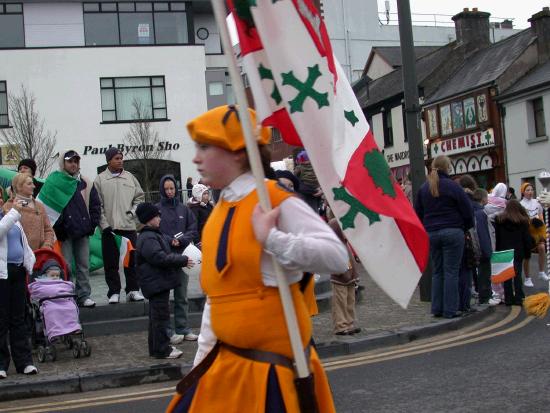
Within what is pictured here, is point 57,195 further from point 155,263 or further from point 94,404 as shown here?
point 94,404

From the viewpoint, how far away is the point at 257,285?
3.11m

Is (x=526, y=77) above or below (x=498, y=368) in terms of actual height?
above

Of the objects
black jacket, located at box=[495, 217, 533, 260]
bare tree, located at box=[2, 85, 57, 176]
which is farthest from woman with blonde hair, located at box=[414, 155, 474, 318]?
bare tree, located at box=[2, 85, 57, 176]

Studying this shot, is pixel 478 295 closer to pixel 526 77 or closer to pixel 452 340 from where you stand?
pixel 452 340

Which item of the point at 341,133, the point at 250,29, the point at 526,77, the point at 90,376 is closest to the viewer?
the point at 250,29

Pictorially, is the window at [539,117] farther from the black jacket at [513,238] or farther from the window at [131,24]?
the black jacket at [513,238]

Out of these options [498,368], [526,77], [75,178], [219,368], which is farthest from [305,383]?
[526,77]

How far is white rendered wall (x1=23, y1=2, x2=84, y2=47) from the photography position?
36.0 m

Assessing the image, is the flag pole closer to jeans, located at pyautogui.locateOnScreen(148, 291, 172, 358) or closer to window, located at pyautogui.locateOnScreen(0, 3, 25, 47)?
jeans, located at pyautogui.locateOnScreen(148, 291, 172, 358)

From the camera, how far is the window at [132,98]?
3644 centimetres

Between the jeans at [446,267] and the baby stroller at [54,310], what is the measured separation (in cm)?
444

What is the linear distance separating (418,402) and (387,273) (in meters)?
2.91

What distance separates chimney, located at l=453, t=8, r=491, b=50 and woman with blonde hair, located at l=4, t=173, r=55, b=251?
3503 cm

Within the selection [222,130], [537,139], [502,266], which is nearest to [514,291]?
[502,266]
